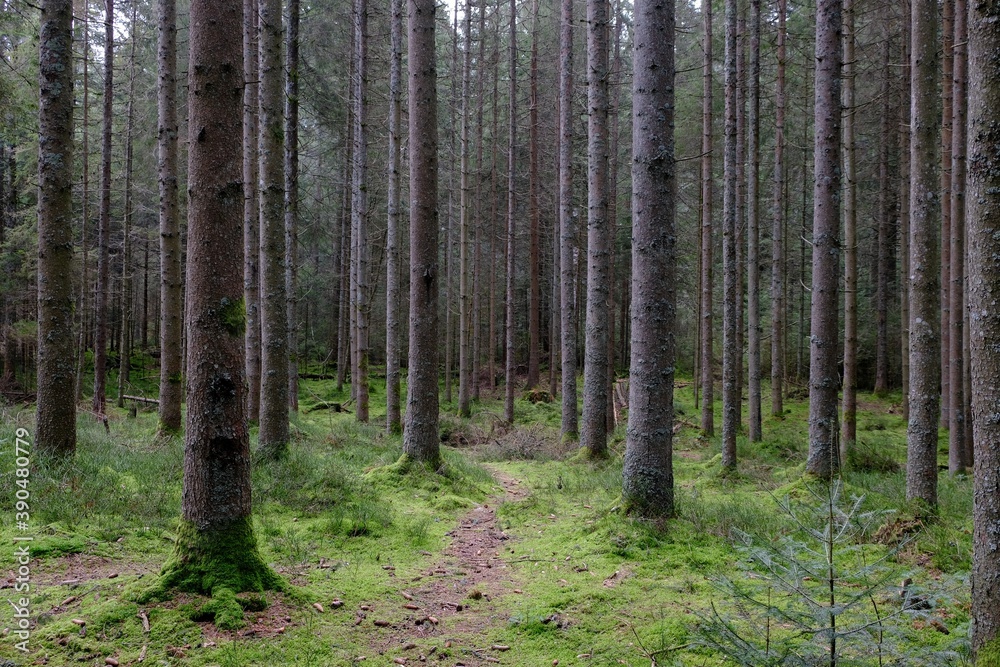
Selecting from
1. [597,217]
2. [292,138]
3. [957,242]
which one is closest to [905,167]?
[957,242]

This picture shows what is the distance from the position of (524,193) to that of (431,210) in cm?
1648

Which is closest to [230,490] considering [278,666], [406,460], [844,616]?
[278,666]

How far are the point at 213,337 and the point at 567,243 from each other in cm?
953

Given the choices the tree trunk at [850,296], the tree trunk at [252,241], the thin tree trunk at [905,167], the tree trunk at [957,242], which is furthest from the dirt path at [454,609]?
the thin tree trunk at [905,167]

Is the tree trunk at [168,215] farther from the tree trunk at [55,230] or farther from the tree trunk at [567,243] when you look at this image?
the tree trunk at [567,243]

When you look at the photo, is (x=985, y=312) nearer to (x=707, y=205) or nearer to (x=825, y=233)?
(x=825, y=233)

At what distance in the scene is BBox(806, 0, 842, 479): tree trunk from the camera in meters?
8.23

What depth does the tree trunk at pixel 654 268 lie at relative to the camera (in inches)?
253

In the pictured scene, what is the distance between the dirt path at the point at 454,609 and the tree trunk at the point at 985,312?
8.59 ft

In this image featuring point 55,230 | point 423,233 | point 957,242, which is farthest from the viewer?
point 957,242

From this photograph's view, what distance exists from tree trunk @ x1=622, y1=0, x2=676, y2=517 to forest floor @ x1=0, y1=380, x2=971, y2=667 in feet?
1.88

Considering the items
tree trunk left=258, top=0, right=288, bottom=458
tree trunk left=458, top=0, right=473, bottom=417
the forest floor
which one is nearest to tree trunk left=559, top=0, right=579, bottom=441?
the forest floor

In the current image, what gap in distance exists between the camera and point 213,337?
4.09 m

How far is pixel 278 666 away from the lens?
3463 millimetres
